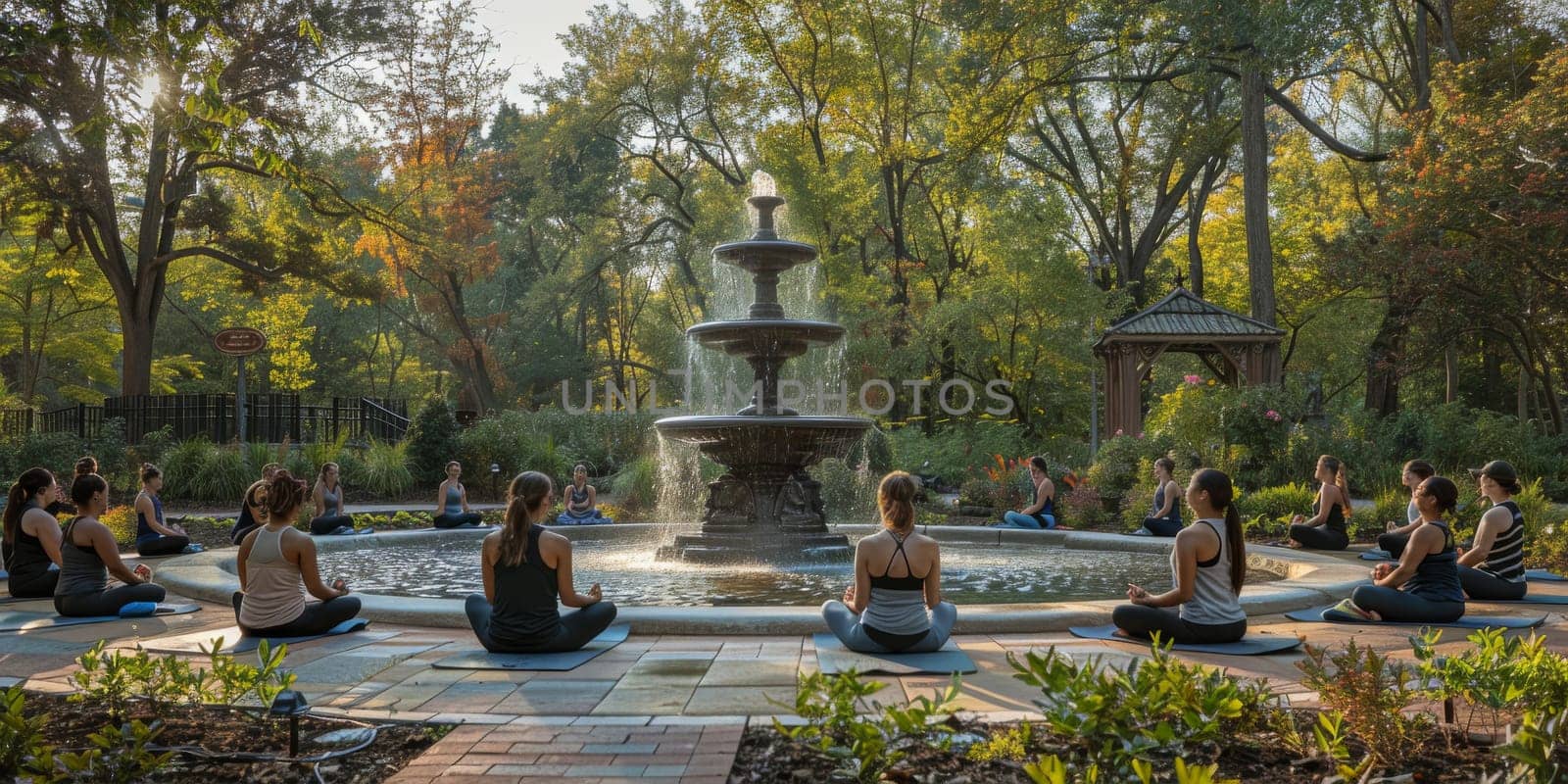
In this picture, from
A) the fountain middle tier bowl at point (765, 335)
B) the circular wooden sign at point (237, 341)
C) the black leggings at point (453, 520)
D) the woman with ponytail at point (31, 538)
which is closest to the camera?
the woman with ponytail at point (31, 538)

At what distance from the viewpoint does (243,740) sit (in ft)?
14.5

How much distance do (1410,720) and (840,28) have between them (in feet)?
107

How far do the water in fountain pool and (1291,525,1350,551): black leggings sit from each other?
1.65 metres

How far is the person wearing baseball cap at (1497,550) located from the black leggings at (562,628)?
668 centimetres

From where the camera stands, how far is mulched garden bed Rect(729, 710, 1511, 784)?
3887 millimetres

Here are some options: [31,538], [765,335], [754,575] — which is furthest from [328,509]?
[754,575]

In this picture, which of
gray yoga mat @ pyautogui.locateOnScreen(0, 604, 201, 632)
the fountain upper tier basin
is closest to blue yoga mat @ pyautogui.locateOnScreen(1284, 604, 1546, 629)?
the fountain upper tier basin

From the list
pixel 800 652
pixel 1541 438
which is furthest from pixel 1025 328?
pixel 800 652

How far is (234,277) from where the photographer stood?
3050 cm

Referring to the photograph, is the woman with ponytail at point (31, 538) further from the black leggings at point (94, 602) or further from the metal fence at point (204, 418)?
the metal fence at point (204, 418)

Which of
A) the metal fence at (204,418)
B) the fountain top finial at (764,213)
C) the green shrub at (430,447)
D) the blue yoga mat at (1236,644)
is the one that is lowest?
the blue yoga mat at (1236,644)

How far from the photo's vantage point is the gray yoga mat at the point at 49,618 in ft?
25.1

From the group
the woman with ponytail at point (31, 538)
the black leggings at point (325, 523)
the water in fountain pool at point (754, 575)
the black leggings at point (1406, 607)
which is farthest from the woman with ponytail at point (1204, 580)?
the black leggings at point (325, 523)

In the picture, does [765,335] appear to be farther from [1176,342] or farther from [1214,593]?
[1176,342]
